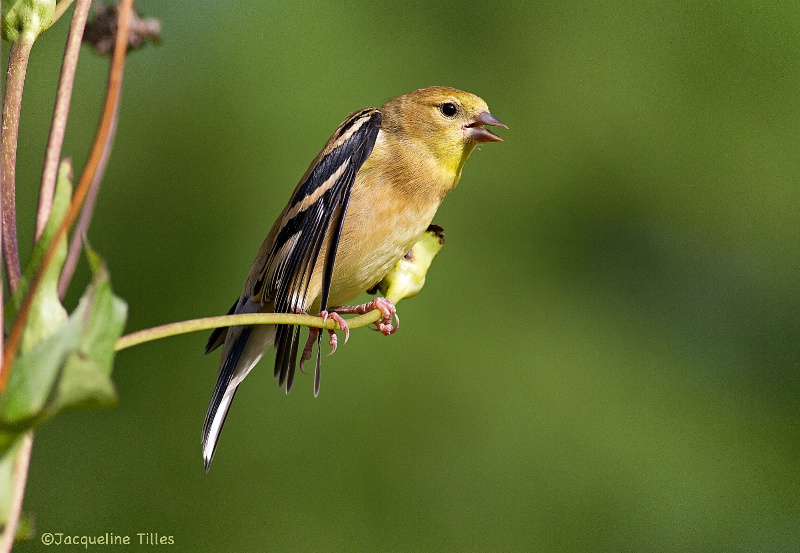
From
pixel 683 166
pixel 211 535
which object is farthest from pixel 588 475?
pixel 683 166

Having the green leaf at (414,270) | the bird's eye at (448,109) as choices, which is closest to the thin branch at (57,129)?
the green leaf at (414,270)

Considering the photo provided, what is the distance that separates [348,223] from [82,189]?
2.21m

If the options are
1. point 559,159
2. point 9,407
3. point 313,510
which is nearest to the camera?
point 9,407

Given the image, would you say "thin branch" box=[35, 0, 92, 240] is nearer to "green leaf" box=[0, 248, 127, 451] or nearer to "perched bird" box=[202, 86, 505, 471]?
"green leaf" box=[0, 248, 127, 451]

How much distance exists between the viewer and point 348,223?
3.02m

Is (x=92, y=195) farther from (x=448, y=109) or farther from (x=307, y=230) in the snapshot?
(x=448, y=109)

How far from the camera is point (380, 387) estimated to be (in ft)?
22.3

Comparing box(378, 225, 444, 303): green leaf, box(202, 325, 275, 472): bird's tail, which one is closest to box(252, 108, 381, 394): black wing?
box(202, 325, 275, 472): bird's tail

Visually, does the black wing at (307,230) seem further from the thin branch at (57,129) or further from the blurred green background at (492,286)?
the blurred green background at (492,286)

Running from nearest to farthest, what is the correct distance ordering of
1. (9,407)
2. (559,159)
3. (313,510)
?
1. (9,407)
2. (313,510)
3. (559,159)

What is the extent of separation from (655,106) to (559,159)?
59.8 inches

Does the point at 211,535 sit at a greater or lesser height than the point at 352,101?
lesser

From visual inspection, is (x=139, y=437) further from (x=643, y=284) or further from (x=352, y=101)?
(x=643, y=284)

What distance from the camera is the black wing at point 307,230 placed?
112 inches
